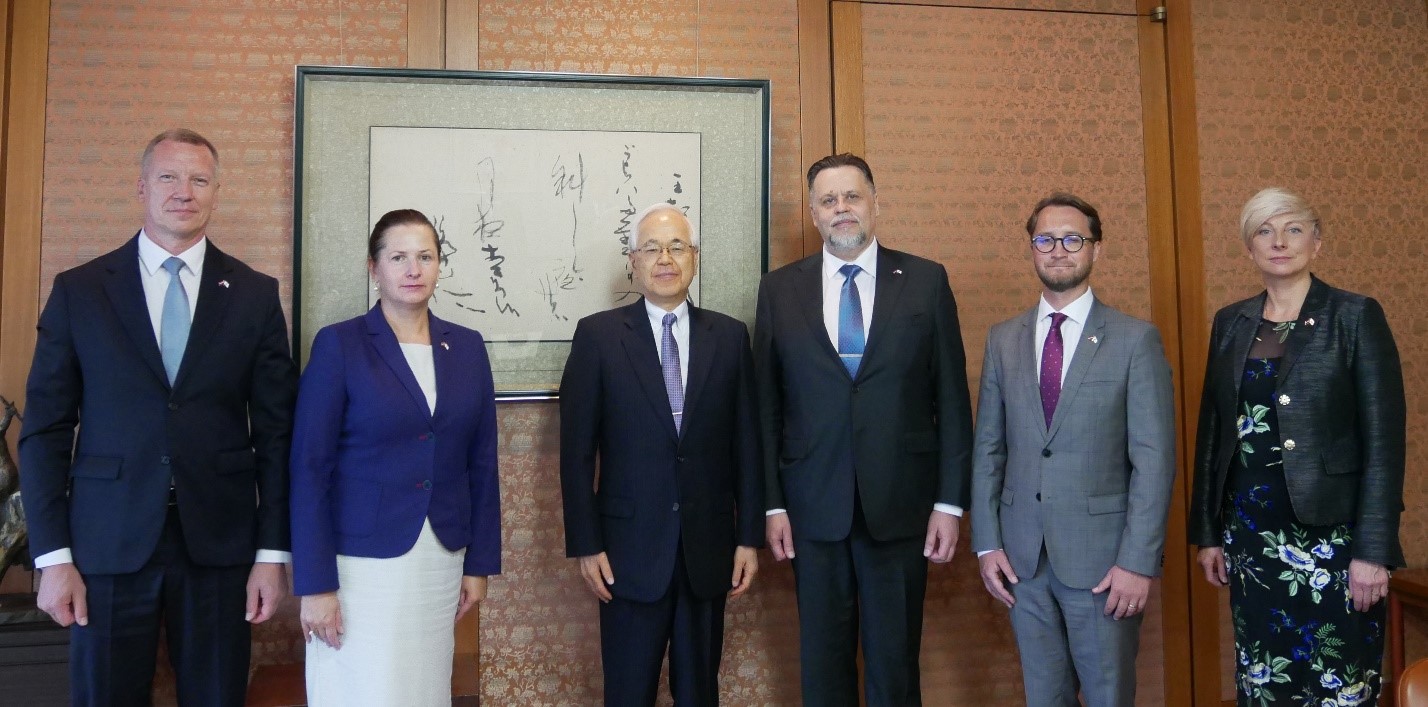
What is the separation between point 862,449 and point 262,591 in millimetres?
1530

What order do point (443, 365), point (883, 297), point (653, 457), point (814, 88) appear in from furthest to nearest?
point (814, 88) < point (883, 297) < point (653, 457) < point (443, 365)

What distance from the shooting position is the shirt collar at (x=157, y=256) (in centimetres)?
218

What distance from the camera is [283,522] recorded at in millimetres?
2160

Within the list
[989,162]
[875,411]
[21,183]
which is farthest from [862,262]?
[21,183]

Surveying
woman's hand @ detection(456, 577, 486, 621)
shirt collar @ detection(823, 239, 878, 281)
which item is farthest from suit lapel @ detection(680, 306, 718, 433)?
woman's hand @ detection(456, 577, 486, 621)

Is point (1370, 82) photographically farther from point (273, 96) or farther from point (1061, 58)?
point (273, 96)

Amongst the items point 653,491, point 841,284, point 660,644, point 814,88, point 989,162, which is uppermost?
point 814,88

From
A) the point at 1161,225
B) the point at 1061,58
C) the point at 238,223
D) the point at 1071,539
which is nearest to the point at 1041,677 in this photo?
the point at 1071,539

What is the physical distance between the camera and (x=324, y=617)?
6.73ft

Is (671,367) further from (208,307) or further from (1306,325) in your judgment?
(1306,325)

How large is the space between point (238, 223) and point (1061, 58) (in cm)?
296

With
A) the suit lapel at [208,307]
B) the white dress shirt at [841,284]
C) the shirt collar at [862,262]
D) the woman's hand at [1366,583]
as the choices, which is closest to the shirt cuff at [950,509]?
the white dress shirt at [841,284]

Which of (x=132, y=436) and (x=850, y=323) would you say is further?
(x=850, y=323)

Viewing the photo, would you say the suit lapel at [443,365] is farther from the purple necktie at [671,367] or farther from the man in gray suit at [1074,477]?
the man in gray suit at [1074,477]
